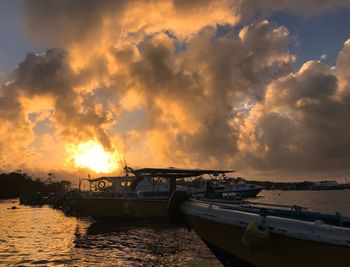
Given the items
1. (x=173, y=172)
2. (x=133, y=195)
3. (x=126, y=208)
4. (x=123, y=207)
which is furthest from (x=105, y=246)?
(x=133, y=195)

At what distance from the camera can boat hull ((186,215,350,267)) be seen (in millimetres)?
7473

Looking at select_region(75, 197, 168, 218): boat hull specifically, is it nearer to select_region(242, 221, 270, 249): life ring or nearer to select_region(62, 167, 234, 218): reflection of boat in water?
select_region(62, 167, 234, 218): reflection of boat in water

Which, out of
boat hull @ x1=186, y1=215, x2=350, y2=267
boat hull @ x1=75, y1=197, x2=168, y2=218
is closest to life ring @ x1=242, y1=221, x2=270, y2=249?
boat hull @ x1=186, y1=215, x2=350, y2=267

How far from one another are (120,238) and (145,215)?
840 centimetres

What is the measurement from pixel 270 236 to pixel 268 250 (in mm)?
439

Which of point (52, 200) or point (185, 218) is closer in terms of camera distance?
point (185, 218)

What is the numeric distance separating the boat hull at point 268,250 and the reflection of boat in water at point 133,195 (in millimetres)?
18013

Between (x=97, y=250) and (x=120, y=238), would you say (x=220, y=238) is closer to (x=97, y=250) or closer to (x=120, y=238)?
(x=97, y=250)

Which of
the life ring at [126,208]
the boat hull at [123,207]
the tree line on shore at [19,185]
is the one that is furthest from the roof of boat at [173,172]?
the tree line on shore at [19,185]

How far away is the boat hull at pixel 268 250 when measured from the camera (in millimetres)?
7473

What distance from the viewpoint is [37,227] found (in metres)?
33.5

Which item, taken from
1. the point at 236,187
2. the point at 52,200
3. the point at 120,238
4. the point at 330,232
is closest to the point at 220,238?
the point at 330,232

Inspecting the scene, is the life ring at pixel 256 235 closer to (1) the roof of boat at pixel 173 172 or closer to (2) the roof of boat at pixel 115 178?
(1) the roof of boat at pixel 173 172

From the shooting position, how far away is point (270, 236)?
8570 millimetres
